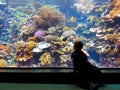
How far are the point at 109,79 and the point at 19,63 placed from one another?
1.99m

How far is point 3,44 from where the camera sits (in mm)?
5945

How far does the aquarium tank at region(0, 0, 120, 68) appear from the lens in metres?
5.77

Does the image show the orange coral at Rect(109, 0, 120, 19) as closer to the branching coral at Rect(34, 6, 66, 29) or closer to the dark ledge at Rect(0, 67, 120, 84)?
the branching coral at Rect(34, 6, 66, 29)

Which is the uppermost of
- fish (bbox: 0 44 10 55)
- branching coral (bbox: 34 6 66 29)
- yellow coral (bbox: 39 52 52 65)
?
branching coral (bbox: 34 6 66 29)

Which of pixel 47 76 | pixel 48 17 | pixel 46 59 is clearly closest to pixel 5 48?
pixel 46 59

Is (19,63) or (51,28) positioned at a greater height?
(51,28)

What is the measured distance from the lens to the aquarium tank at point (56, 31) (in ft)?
18.9

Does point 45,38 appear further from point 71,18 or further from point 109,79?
point 109,79

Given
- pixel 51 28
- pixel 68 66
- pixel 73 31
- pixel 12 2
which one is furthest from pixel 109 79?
pixel 12 2

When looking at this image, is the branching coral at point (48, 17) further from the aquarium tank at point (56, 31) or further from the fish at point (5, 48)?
the fish at point (5, 48)

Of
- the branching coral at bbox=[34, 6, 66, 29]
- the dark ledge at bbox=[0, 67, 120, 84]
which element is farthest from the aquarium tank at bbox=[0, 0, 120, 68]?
the dark ledge at bbox=[0, 67, 120, 84]

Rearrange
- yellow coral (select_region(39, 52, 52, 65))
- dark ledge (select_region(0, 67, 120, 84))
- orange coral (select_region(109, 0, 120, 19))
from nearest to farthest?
dark ledge (select_region(0, 67, 120, 84)), yellow coral (select_region(39, 52, 52, 65)), orange coral (select_region(109, 0, 120, 19))

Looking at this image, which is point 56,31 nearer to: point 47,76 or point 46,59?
point 46,59

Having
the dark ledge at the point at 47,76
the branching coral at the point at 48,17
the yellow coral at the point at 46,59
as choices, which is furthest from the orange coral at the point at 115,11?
the yellow coral at the point at 46,59
